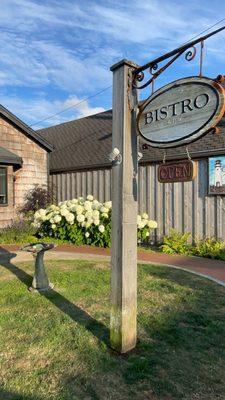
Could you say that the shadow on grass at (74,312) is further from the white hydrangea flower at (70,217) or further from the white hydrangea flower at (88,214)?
the white hydrangea flower at (70,217)

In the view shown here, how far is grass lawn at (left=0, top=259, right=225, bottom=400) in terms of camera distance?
3201mm

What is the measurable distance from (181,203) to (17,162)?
20.7ft

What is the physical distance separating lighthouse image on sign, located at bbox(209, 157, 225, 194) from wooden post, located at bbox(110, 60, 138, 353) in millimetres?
5713

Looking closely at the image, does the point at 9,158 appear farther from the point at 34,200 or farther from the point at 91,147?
the point at 91,147

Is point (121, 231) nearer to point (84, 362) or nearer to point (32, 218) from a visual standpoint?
point (84, 362)

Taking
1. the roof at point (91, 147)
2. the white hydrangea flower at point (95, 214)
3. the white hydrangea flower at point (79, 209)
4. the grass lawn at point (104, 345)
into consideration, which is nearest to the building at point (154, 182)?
the roof at point (91, 147)

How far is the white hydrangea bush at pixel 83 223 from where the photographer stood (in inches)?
408

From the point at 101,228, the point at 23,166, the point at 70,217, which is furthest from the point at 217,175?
the point at 23,166

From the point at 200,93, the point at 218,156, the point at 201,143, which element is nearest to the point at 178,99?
the point at 200,93

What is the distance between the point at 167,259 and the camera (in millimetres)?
8711

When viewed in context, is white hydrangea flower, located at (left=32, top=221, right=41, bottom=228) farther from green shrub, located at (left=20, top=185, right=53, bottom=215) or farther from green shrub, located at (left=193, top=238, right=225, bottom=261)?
green shrub, located at (left=193, top=238, right=225, bottom=261)

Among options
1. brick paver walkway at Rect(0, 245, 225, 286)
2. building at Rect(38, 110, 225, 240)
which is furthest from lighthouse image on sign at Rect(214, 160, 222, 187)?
brick paver walkway at Rect(0, 245, 225, 286)

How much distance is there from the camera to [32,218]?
44.9ft

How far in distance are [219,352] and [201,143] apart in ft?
22.8
